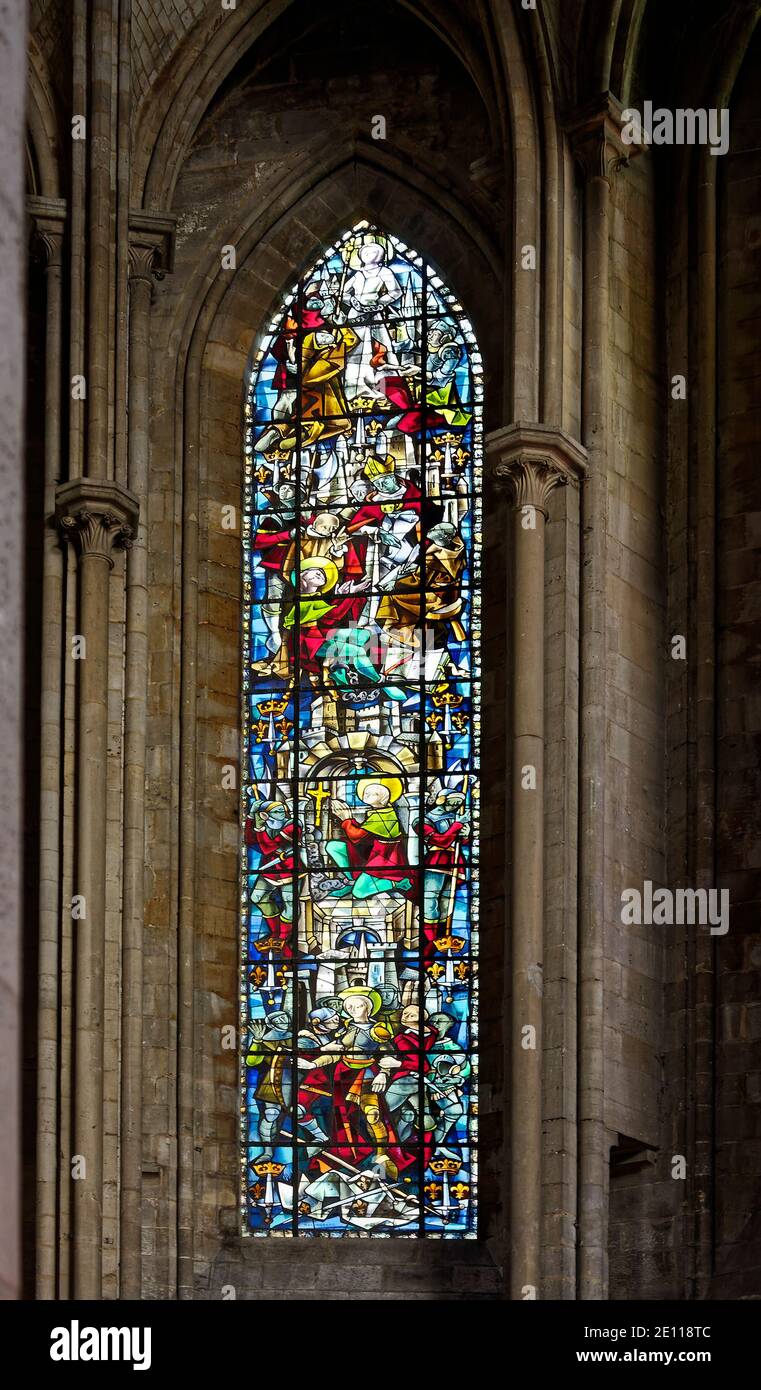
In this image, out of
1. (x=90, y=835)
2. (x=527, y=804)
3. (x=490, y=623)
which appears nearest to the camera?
(x=527, y=804)

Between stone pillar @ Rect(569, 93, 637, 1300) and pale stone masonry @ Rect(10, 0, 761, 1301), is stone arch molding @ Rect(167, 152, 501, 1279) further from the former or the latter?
stone pillar @ Rect(569, 93, 637, 1300)

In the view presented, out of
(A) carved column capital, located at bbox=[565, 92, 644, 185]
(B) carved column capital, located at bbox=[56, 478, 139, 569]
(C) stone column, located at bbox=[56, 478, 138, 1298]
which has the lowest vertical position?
(C) stone column, located at bbox=[56, 478, 138, 1298]

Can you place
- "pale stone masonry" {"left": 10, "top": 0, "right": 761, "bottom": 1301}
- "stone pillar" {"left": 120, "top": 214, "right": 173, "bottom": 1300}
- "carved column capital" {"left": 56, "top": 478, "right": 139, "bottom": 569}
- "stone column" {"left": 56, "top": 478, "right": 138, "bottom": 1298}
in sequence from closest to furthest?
"stone column" {"left": 56, "top": 478, "right": 138, "bottom": 1298}
"pale stone masonry" {"left": 10, "top": 0, "right": 761, "bottom": 1301}
"stone pillar" {"left": 120, "top": 214, "right": 173, "bottom": 1300}
"carved column capital" {"left": 56, "top": 478, "right": 139, "bottom": 569}

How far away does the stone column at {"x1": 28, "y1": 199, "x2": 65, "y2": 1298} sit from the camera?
589 inches

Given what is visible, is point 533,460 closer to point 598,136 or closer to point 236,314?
point 598,136

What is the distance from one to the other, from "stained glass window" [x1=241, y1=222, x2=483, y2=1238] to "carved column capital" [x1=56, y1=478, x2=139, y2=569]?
5.74ft

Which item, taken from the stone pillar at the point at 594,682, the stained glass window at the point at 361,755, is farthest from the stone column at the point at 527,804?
the stained glass window at the point at 361,755

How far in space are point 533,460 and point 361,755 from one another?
2.65 m

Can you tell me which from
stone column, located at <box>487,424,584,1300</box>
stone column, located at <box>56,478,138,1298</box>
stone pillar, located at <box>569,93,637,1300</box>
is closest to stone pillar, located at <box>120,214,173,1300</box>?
stone column, located at <box>56,478,138,1298</box>

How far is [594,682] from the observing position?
15.3 metres

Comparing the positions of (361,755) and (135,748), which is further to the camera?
(361,755)

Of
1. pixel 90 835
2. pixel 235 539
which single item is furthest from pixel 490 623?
pixel 90 835

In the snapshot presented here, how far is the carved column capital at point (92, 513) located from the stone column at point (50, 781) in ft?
0.38

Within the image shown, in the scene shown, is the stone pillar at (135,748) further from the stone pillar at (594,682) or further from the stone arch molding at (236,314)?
the stone pillar at (594,682)
